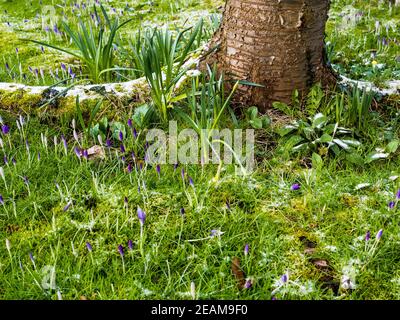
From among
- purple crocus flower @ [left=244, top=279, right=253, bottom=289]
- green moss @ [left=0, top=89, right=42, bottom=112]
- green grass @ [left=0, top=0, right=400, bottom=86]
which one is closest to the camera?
purple crocus flower @ [left=244, top=279, right=253, bottom=289]

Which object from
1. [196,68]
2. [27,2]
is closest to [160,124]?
[196,68]

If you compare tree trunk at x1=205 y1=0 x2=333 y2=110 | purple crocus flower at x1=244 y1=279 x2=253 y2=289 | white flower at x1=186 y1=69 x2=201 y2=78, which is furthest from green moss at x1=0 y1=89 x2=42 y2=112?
purple crocus flower at x1=244 y1=279 x2=253 y2=289

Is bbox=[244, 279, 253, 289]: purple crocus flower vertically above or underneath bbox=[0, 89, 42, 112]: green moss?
underneath

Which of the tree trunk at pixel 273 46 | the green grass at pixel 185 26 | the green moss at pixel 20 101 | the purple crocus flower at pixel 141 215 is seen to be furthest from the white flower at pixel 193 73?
the purple crocus flower at pixel 141 215

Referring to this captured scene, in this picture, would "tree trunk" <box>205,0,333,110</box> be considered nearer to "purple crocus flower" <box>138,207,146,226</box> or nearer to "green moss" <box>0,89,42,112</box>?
"green moss" <box>0,89,42,112</box>

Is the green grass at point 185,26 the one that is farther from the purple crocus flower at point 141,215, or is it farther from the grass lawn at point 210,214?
the purple crocus flower at point 141,215

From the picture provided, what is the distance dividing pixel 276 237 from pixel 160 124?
130 centimetres

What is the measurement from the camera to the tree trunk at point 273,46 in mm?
3170

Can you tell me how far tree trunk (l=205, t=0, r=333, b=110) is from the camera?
3.17m

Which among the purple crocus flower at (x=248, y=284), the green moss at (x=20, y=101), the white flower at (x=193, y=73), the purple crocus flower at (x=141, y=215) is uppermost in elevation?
the white flower at (x=193, y=73)

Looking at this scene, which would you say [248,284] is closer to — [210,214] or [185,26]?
[210,214]

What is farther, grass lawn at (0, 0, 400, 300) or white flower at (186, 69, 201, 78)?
white flower at (186, 69, 201, 78)

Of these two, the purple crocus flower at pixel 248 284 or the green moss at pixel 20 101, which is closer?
the purple crocus flower at pixel 248 284

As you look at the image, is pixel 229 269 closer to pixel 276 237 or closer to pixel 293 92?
pixel 276 237
